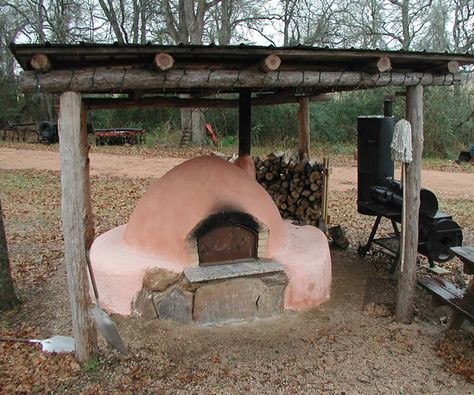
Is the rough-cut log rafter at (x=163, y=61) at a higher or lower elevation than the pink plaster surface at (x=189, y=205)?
higher

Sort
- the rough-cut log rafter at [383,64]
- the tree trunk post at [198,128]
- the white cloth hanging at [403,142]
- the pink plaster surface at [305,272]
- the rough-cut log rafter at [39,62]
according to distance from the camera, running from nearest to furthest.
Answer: the rough-cut log rafter at [39,62]
the rough-cut log rafter at [383,64]
the white cloth hanging at [403,142]
the pink plaster surface at [305,272]
the tree trunk post at [198,128]

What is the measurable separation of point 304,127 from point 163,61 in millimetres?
4601

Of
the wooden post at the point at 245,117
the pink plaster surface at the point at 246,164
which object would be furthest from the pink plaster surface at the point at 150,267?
the wooden post at the point at 245,117

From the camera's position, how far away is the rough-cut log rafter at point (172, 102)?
574 centimetres

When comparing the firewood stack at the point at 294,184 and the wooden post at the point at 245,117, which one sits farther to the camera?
the firewood stack at the point at 294,184

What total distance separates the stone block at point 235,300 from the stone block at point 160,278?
28cm

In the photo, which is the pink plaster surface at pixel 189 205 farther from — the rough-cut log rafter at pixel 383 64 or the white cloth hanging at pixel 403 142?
the rough-cut log rafter at pixel 383 64

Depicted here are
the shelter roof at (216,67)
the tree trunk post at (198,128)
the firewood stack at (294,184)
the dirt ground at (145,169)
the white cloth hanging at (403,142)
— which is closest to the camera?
the shelter roof at (216,67)

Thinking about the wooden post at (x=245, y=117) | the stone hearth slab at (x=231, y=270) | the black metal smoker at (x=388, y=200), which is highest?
the wooden post at (x=245, y=117)

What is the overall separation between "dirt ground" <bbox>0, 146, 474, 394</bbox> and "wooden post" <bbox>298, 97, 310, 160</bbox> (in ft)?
7.95

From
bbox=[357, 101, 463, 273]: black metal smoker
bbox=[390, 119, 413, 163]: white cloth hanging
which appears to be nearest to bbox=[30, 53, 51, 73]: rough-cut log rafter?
bbox=[390, 119, 413, 163]: white cloth hanging

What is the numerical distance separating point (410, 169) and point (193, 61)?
7.73ft

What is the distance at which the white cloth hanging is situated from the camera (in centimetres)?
429

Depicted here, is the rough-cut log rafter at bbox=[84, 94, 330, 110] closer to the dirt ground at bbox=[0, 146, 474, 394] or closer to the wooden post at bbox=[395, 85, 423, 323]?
the dirt ground at bbox=[0, 146, 474, 394]
